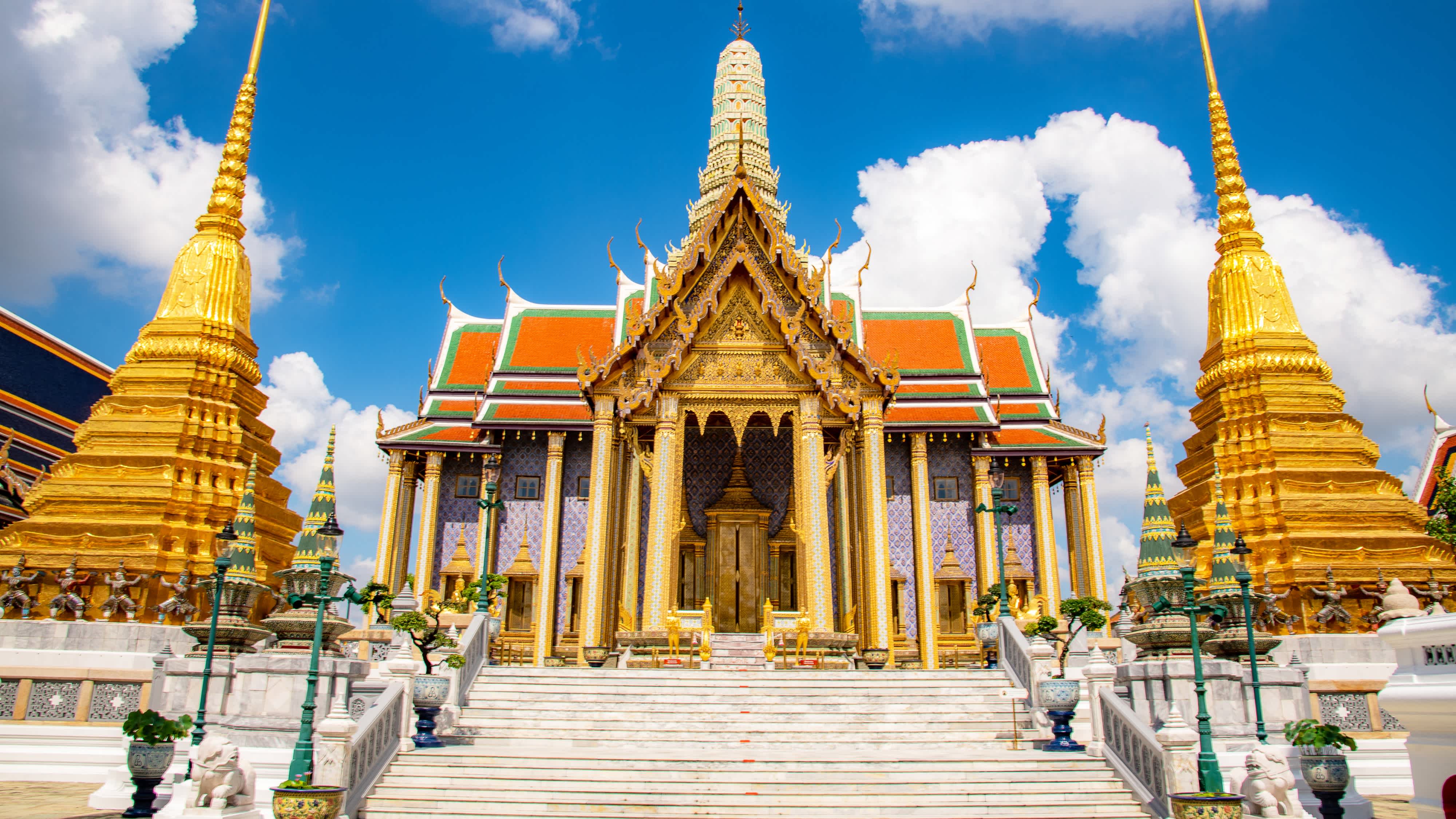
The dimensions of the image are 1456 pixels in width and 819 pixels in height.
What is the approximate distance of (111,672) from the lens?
14.2m

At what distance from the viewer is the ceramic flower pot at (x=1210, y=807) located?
7.61 m

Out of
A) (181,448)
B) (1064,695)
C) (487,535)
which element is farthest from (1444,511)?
(181,448)

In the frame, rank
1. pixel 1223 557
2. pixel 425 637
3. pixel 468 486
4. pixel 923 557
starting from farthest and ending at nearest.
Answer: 1. pixel 468 486
2. pixel 923 557
3. pixel 1223 557
4. pixel 425 637

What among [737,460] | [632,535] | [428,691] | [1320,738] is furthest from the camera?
[737,460]

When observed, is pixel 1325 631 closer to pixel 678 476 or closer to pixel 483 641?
pixel 678 476

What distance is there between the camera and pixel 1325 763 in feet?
27.2

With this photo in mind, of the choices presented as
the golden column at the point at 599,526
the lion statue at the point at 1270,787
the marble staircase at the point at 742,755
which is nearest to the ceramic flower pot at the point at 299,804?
the marble staircase at the point at 742,755

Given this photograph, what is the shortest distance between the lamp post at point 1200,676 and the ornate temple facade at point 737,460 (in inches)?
267

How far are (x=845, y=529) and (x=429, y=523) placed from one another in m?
9.87

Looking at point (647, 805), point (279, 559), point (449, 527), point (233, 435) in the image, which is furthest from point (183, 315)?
point (647, 805)

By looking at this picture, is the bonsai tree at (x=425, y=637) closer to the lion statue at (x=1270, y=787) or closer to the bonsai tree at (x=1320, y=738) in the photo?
the lion statue at (x=1270, y=787)

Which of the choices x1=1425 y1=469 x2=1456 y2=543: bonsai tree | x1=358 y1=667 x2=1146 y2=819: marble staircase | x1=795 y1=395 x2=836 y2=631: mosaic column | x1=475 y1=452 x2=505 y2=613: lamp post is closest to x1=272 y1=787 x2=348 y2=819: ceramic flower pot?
x1=358 y1=667 x2=1146 y2=819: marble staircase

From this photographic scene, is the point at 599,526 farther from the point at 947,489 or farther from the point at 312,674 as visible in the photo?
the point at 947,489

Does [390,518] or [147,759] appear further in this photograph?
[390,518]
